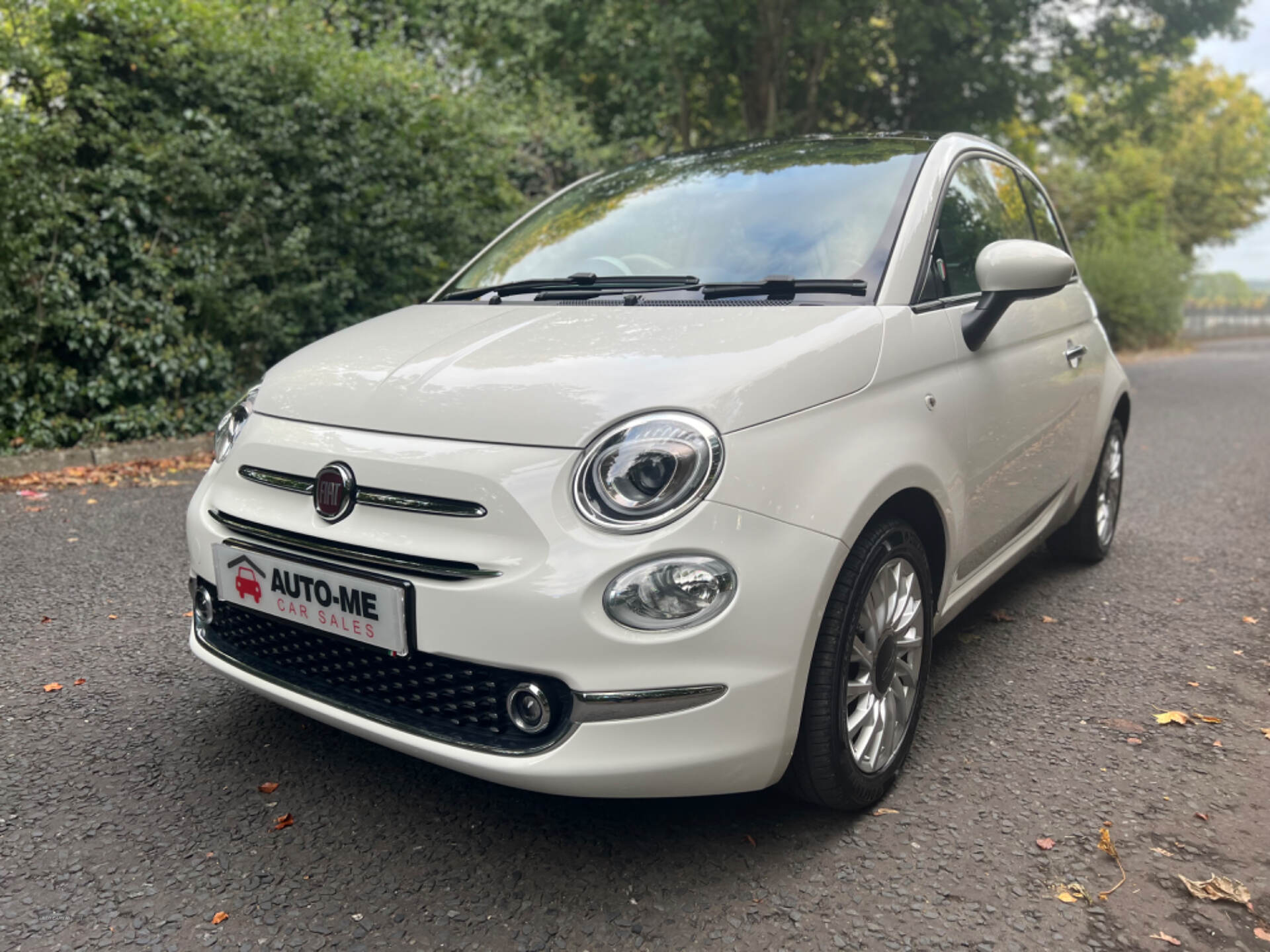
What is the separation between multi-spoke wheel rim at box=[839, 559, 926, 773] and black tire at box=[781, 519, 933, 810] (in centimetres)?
2

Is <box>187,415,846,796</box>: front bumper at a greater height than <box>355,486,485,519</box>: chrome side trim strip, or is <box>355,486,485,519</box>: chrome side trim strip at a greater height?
<box>355,486,485,519</box>: chrome side trim strip

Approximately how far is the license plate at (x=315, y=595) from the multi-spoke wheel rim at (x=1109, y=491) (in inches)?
128

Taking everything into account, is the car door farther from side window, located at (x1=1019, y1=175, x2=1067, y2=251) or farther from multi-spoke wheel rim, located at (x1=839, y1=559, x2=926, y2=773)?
multi-spoke wheel rim, located at (x1=839, y1=559, x2=926, y2=773)

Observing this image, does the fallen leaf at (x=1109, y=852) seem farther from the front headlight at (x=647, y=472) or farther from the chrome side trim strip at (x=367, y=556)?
the chrome side trim strip at (x=367, y=556)

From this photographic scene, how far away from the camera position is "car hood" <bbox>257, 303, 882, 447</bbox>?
2010mm

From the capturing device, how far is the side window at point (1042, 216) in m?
3.97

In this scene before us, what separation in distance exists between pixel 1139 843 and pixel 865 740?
62 cm

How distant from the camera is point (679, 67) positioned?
42.9 feet

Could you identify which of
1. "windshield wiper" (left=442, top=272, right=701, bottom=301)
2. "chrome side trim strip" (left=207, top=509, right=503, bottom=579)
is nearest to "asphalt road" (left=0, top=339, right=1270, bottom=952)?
"chrome side trim strip" (left=207, top=509, right=503, bottom=579)

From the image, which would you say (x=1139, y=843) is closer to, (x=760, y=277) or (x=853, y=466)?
(x=853, y=466)

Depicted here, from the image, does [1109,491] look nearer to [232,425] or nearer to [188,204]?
[232,425]

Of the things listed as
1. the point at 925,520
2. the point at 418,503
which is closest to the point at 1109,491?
the point at 925,520

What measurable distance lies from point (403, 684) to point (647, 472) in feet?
2.21

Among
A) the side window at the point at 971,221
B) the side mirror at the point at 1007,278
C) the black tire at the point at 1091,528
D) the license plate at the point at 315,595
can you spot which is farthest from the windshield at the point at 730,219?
the black tire at the point at 1091,528
